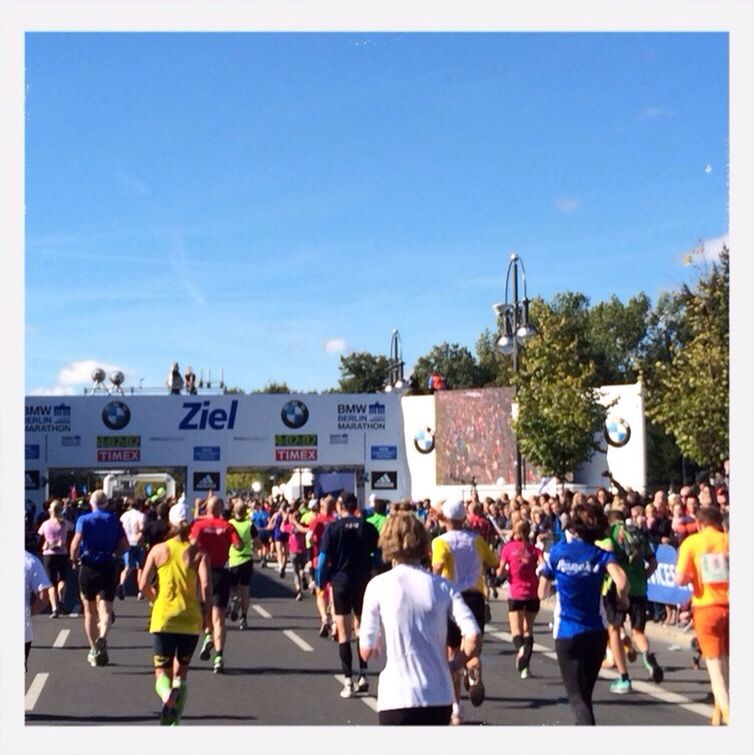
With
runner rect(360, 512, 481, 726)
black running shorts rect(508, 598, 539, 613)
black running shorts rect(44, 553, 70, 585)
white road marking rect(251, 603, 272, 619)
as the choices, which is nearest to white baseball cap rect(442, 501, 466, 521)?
black running shorts rect(508, 598, 539, 613)

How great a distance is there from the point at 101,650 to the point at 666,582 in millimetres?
7825

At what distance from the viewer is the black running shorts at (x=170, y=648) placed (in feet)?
33.8

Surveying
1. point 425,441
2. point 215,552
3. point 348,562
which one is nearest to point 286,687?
point 348,562

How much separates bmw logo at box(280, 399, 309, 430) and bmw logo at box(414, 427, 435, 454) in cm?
524

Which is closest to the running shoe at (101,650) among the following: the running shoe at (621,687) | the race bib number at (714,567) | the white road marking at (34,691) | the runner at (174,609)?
the white road marking at (34,691)

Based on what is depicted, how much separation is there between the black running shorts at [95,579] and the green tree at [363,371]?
97838 mm

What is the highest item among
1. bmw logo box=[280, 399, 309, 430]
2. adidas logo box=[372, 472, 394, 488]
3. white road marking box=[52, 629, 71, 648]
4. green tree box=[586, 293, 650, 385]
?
green tree box=[586, 293, 650, 385]

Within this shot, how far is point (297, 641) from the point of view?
17219mm

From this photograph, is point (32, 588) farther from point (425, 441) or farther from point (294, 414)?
point (425, 441)

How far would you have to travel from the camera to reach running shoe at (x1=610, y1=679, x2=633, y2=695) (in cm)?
1250

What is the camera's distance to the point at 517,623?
13.9 meters

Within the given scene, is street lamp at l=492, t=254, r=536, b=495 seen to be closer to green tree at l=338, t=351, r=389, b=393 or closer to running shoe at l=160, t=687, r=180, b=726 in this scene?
running shoe at l=160, t=687, r=180, b=726

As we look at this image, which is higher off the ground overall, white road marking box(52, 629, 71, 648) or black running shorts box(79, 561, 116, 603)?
black running shorts box(79, 561, 116, 603)

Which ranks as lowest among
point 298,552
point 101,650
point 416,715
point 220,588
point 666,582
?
point 101,650
